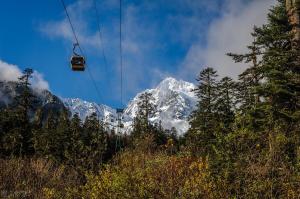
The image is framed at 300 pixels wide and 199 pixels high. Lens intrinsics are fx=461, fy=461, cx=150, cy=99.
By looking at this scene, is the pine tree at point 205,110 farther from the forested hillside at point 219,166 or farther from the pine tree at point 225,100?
the forested hillside at point 219,166

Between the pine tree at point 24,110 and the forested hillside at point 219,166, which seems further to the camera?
the pine tree at point 24,110

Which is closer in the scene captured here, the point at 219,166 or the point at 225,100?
the point at 219,166

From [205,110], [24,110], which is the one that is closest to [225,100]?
[205,110]

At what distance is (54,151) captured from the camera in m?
58.6

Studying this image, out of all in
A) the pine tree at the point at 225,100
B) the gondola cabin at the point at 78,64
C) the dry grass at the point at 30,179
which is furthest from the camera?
the pine tree at the point at 225,100

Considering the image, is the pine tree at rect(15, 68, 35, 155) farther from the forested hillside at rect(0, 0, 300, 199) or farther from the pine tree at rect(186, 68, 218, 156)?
the forested hillside at rect(0, 0, 300, 199)

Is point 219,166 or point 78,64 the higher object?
point 78,64

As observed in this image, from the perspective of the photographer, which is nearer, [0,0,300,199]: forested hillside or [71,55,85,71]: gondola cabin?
[0,0,300,199]: forested hillside

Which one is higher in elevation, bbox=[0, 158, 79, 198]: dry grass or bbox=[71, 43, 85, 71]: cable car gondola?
bbox=[71, 43, 85, 71]: cable car gondola

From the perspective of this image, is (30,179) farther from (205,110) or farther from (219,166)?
(205,110)

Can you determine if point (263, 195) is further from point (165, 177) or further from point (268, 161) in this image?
point (165, 177)

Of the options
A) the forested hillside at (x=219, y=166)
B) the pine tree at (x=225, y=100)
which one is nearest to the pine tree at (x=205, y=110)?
the pine tree at (x=225, y=100)

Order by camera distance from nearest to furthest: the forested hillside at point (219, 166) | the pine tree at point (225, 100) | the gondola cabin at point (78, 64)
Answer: the forested hillside at point (219, 166), the gondola cabin at point (78, 64), the pine tree at point (225, 100)

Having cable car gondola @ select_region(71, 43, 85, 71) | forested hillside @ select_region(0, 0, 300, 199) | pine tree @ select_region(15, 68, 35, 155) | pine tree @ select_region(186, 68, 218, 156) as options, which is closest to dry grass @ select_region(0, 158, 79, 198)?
forested hillside @ select_region(0, 0, 300, 199)
